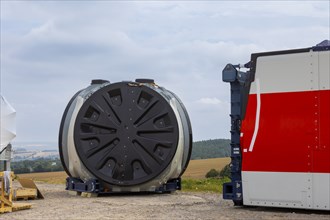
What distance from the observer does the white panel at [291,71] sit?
1016 cm

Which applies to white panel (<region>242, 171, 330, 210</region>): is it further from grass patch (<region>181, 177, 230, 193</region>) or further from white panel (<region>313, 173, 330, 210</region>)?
grass patch (<region>181, 177, 230, 193</region>)

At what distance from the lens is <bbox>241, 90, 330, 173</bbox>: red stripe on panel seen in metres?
10.0

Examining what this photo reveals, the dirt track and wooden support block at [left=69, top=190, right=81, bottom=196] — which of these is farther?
wooden support block at [left=69, top=190, right=81, bottom=196]

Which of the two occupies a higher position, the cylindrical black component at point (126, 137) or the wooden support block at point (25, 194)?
the cylindrical black component at point (126, 137)

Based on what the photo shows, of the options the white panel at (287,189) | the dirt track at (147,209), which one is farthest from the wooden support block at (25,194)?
the white panel at (287,189)

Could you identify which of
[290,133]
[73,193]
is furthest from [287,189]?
[73,193]

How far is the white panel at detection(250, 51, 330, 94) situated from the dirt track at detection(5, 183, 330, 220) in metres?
2.37

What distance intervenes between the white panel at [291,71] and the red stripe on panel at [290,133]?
0.13 m

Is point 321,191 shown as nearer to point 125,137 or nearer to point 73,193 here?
point 125,137

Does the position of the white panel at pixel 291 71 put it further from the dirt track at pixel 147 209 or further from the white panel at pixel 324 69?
the dirt track at pixel 147 209

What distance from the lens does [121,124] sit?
14516mm

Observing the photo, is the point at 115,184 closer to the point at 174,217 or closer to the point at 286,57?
the point at 174,217

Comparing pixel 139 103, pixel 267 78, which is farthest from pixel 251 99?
pixel 139 103

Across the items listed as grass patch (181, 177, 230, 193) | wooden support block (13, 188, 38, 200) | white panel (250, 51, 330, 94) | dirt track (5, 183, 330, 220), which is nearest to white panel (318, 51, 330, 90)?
white panel (250, 51, 330, 94)
